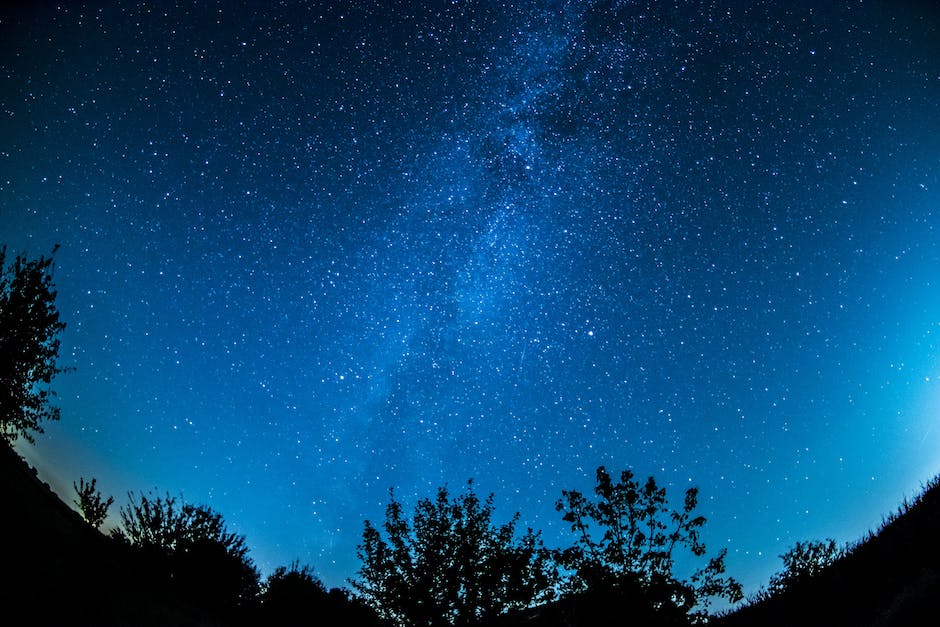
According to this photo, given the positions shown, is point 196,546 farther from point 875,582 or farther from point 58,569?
point 875,582

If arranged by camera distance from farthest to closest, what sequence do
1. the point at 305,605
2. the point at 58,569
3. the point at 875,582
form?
the point at 305,605 < the point at 875,582 < the point at 58,569

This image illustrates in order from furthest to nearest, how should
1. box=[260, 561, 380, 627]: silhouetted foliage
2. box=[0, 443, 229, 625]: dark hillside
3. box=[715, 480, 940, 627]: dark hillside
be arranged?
box=[260, 561, 380, 627]: silhouetted foliage
box=[715, 480, 940, 627]: dark hillside
box=[0, 443, 229, 625]: dark hillside

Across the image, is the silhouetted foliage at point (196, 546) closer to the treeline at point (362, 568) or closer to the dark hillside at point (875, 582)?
the treeline at point (362, 568)

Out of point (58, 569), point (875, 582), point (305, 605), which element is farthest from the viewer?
point (305, 605)

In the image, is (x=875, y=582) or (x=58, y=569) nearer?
(x=58, y=569)

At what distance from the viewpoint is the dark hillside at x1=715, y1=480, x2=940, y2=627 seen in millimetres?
17188

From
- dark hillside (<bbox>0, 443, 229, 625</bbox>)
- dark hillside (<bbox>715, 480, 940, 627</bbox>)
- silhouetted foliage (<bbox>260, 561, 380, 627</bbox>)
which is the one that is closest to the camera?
dark hillside (<bbox>0, 443, 229, 625</bbox>)

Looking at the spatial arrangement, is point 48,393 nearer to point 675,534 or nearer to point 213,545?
point 213,545

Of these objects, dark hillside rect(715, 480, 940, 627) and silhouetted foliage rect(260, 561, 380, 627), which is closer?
dark hillside rect(715, 480, 940, 627)

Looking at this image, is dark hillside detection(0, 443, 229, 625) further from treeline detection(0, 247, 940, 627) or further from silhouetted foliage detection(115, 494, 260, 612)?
silhouetted foliage detection(115, 494, 260, 612)

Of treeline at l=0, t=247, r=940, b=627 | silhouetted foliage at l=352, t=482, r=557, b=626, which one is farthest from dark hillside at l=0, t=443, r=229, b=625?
silhouetted foliage at l=352, t=482, r=557, b=626

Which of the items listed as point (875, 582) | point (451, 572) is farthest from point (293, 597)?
point (875, 582)

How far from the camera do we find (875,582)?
68.0ft

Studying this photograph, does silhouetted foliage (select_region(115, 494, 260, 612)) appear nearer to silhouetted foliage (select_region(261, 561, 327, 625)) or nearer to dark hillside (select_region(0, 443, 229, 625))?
silhouetted foliage (select_region(261, 561, 327, 625))
